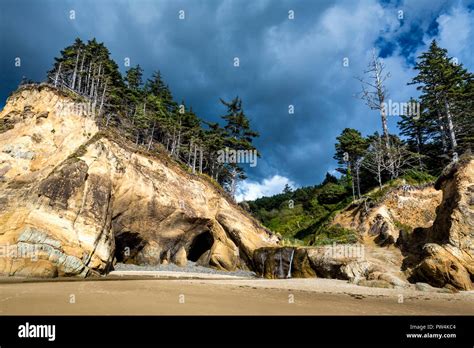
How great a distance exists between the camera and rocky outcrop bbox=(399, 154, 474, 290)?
1422 cm

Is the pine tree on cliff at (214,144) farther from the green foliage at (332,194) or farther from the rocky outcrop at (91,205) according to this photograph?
the green foliage at (332,194)

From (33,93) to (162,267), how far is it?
24272 mm

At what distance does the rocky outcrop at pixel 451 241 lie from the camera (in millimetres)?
14219

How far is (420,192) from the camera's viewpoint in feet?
101

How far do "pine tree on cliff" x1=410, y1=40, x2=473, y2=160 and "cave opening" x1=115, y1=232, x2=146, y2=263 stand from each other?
123ft

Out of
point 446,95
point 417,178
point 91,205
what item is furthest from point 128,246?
point 446,95

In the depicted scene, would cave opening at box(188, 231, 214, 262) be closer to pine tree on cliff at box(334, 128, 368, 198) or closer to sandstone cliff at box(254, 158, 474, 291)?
sandstone cliff at box(254, 158, 474, 291)

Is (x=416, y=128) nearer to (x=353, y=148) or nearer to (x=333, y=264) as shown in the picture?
(x=353, y=148)

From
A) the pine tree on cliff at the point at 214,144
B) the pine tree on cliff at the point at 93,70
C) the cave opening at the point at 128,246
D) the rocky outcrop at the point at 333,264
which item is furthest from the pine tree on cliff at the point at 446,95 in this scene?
the pine tree on cliff at the point at 93,70

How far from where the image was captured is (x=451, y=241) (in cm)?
1571

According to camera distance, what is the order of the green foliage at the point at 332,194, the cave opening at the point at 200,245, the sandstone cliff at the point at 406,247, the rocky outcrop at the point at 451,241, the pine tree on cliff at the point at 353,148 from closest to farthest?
the rocky outcrop at the point at 451,241
the sandstone cliff at the point at 406,247
the cave opening at the point at 200,245
the pine tree on cliff at the point at 353,148
the green foliage at the point at 332,194

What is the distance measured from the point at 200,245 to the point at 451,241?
82.7 feet

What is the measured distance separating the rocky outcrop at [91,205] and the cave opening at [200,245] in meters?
0.12
